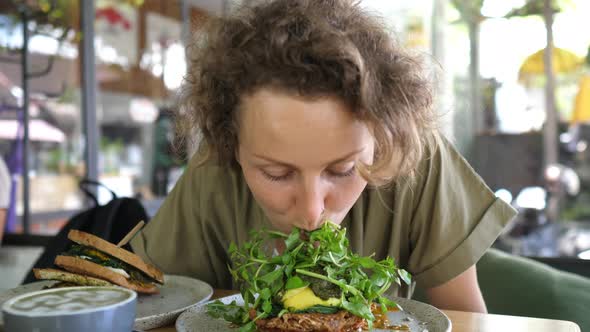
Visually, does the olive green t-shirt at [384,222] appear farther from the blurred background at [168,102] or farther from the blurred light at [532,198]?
the blurred light at [532,198]

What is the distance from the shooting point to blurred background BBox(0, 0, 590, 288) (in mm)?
3135

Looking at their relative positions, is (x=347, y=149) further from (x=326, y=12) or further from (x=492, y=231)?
(x=492, y=231)

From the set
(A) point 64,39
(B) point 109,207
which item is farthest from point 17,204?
(B) point 109,207

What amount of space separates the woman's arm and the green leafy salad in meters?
0.33

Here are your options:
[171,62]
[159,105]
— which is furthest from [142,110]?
[171,62]

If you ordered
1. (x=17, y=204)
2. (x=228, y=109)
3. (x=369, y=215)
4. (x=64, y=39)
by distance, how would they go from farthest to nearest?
(x=64, y=39) < (x=17, y=204) < (x=369, y=215) < (x=228, y=109)

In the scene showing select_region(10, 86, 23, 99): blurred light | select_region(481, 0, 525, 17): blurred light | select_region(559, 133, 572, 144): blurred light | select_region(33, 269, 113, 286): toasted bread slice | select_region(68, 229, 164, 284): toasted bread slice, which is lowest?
select_region(33, 269, 113, 286): toasted bread slice

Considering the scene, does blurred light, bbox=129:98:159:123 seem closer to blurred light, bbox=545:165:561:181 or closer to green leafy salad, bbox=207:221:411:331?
blurred light, bbox=545:165:561:181

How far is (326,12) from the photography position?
904 mm

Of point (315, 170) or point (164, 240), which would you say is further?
point (164, 240)

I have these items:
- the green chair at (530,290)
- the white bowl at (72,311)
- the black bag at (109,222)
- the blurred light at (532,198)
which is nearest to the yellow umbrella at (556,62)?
the blurred light at (532,198)

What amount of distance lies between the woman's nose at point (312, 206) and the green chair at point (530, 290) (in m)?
0.62

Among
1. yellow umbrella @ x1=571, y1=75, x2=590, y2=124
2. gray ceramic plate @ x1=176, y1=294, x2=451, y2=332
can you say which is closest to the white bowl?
gray ceramic plate @ x1=176, y1=294, x2=451, y2=332

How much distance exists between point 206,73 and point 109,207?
803 mm
